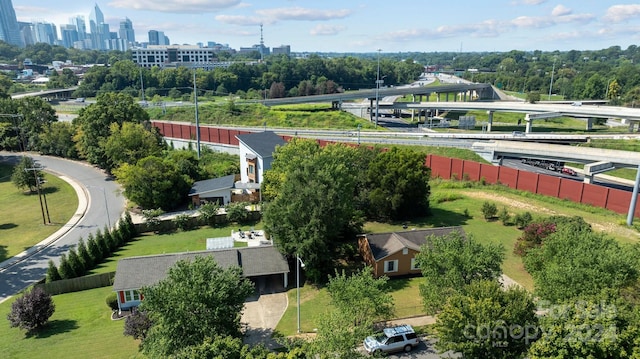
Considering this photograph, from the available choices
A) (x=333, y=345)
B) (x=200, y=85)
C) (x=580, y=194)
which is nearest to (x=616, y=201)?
(x=580, y=194)

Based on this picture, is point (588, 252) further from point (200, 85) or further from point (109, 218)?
point (200, 85)

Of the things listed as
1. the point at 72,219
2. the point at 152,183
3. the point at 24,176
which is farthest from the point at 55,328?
the point at 24,176

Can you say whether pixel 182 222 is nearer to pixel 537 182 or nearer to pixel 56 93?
pixel 537 182

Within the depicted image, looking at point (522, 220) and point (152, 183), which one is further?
point (152, 183)

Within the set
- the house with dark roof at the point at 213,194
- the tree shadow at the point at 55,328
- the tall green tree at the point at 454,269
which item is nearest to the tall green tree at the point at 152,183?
the house with dark roof at the point at 213,194

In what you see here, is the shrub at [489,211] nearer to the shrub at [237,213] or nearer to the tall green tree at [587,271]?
→ the tall green tree at [587,271]

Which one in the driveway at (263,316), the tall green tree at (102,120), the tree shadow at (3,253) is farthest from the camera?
the tall green tree at (102,120)
